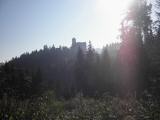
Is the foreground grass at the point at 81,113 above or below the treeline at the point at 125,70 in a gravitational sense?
below

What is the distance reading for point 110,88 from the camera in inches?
1602

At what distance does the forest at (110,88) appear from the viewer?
36.3ft

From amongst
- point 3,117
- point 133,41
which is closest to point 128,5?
point 133,41

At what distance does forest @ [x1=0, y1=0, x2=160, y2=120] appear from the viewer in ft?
36.3

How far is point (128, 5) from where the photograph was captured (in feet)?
117

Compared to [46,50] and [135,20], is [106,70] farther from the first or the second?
[46,50]

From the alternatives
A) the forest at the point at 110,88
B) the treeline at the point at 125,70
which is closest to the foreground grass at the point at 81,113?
the forest at the point at 110,88

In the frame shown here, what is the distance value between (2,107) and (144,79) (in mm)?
19435

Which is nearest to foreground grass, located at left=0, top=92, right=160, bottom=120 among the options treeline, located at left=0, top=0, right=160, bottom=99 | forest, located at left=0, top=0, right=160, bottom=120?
forest, located at left=0, top=0, right=160, bottom=120

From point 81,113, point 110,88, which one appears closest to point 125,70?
point 110,88

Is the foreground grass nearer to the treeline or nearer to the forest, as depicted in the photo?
the forest

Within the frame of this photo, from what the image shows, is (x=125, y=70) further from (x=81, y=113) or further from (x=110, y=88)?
(x=81, y=113)

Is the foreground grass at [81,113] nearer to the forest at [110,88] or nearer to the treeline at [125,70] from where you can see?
the forest at [110,88]

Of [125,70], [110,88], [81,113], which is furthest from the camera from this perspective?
[110,88]
